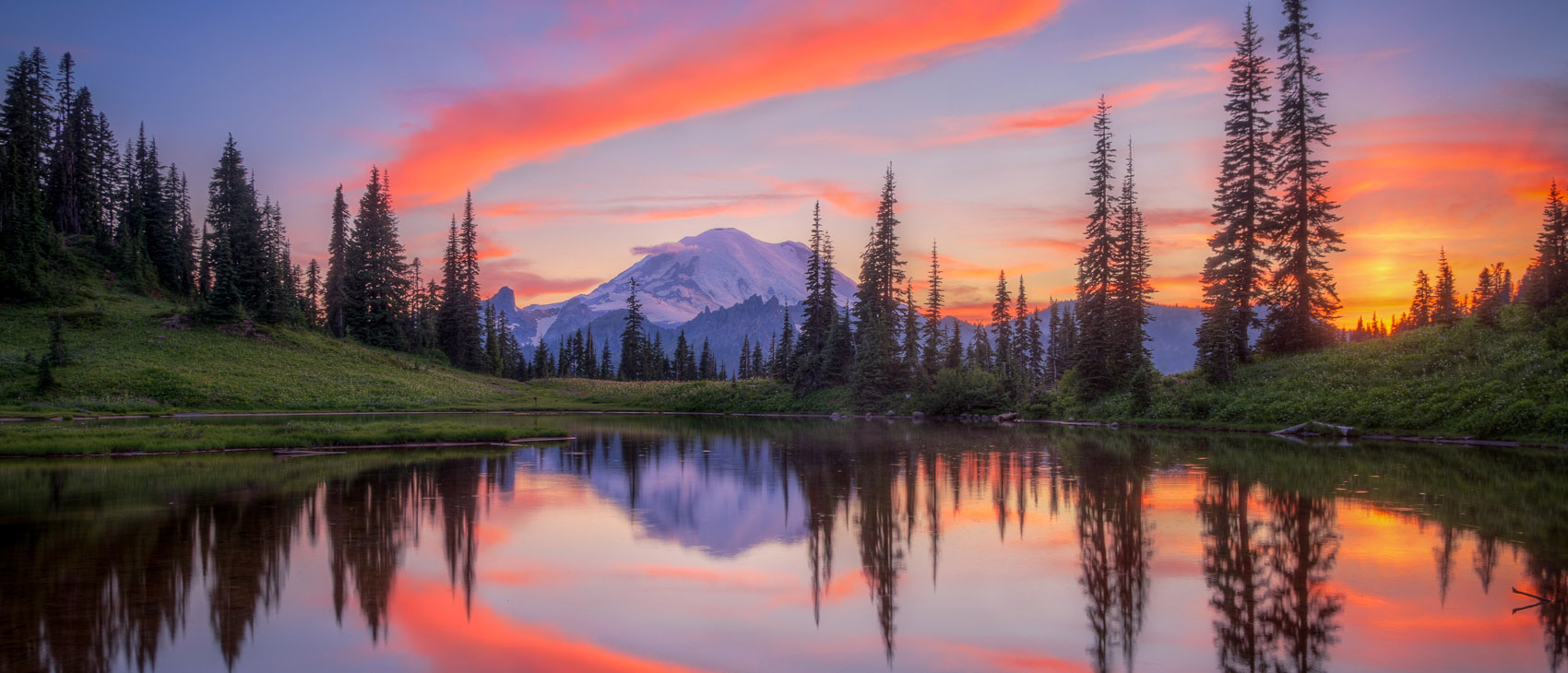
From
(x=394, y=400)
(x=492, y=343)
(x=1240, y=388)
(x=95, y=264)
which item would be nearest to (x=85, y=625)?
(x=1240, y=388)

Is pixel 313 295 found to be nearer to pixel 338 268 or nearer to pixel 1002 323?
pixel 338 268

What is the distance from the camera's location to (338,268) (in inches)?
3679

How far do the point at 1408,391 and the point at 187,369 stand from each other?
66.1 metres

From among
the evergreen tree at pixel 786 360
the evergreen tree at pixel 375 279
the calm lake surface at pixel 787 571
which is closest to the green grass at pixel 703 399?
the evergreen tree at pixel 786 360

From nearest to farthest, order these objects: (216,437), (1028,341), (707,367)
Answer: (216,437) < (1028,341) < (707,367)

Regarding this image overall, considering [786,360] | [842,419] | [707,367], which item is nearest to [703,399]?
[786,360]

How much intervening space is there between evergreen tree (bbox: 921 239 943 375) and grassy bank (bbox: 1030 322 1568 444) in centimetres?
2731

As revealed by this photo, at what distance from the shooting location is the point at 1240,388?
41562mm

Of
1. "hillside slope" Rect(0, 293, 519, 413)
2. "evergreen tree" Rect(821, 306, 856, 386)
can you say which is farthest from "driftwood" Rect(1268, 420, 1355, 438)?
"hillside slope" Rect(0, 293, 519, 413)

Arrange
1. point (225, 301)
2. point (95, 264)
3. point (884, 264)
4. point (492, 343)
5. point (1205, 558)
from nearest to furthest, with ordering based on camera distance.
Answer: point (1205, 558), point (225, 301), point (95, 264), point (884, 264), point (492, 343)

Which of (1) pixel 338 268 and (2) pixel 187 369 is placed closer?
(2) pixel 187 369

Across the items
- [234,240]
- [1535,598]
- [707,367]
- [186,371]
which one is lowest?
[1535,598]

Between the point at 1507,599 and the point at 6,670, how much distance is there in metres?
15.4

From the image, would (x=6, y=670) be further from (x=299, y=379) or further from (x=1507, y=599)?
(x=299, y=379)
